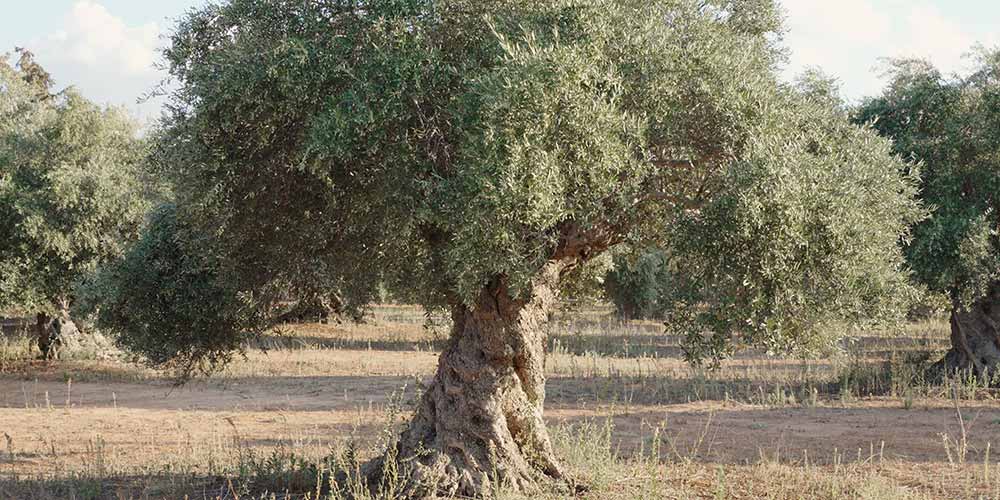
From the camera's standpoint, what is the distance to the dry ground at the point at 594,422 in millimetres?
12383

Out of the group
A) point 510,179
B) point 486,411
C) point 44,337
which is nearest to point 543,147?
point 510,179

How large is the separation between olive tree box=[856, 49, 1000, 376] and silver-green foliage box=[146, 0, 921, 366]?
35.7ft

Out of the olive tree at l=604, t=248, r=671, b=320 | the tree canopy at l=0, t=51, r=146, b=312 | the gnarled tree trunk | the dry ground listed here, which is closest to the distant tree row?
the dry ground

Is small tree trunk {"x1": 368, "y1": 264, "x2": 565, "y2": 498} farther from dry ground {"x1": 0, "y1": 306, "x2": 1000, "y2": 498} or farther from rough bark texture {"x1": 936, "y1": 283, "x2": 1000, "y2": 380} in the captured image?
rough bark texture {"x1": 936, "y1": 283, "x2": 1000, "y2": 380}

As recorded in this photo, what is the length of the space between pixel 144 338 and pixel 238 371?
502 inches

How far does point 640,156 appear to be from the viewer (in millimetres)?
9367

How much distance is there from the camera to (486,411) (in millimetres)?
10617

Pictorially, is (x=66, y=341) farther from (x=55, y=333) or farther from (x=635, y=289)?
(x=635, y=289)

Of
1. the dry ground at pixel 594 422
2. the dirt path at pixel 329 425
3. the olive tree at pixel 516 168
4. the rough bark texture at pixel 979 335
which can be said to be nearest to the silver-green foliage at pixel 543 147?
the olive tree at pixel 516 168

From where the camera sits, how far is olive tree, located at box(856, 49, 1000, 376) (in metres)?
19.8

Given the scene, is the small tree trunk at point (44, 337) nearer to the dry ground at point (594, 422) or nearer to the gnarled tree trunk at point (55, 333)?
the gnarled tree trunk at point (55, 333)

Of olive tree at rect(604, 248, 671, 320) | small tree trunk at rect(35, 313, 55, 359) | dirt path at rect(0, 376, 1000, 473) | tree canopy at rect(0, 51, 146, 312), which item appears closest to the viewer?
dirt path at rect(0, 376, 1000, 473)

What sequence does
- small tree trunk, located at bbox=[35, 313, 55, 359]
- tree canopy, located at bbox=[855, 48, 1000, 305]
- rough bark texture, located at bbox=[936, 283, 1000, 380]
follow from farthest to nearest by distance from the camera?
small tree trunk, located at bbox=[35, 313, 55, 359] → rough bark texture, located at bbox=[936, 283, 1000, 380] → tree canopy, located at bbox=[855, 48, 1000, 305]

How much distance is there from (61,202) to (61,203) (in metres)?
0.04
